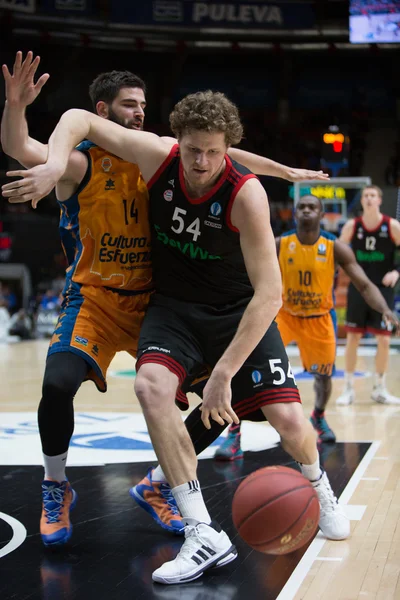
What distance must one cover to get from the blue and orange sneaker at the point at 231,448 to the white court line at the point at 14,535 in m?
1.76

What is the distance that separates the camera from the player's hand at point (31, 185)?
2869mm

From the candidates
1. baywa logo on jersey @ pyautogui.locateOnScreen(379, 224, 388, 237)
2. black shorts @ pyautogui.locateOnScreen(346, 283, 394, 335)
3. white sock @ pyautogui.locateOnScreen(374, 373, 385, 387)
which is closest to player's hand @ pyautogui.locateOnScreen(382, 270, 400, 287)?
black shorts @ pyautogui.locateOnScreen(346, 283, 394, 335)

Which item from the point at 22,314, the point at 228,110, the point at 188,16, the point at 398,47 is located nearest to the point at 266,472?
the point at 228,110

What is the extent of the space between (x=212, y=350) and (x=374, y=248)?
18.0 feet

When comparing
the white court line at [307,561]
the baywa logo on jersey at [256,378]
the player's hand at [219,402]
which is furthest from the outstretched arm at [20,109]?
the white court line at [307,561]

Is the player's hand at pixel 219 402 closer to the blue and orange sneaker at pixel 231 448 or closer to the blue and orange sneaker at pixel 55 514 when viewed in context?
the blue and orange sneaker at pixel 55 514

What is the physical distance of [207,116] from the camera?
124 inches

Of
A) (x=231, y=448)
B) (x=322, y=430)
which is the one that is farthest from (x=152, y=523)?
(x=322, y=430)

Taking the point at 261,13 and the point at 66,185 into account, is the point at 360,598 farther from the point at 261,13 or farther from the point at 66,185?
the point at 261,13

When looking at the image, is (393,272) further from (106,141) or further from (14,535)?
(14,535)

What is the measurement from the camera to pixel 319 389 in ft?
20.5

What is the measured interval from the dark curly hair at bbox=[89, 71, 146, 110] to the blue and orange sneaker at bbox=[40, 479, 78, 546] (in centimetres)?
185

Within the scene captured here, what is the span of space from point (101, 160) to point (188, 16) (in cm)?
2038

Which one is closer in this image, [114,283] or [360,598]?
[360,598]
